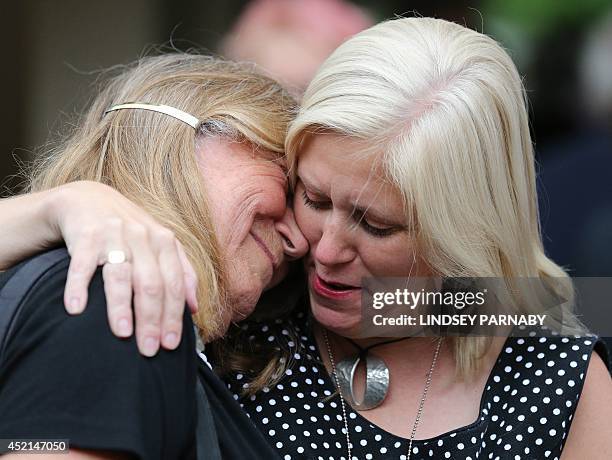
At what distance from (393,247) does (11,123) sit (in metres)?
3.25

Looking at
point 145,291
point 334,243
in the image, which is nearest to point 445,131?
point 334,243

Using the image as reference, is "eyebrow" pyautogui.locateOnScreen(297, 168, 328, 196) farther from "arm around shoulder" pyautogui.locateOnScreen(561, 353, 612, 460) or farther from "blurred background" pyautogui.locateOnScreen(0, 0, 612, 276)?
"blurred background" pyautogui.locateOnScreen(0, 0, 612, 276)

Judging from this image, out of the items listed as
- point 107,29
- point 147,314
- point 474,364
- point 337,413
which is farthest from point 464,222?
point 107,29

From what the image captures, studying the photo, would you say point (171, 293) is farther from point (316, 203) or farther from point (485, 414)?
point (485, 414)

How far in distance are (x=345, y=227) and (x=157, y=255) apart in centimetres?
56

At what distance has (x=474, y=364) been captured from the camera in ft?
6.79

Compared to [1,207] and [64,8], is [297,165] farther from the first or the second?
[64,8]

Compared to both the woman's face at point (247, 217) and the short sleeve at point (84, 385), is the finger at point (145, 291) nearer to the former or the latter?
the short sleeve at point (84, 385)

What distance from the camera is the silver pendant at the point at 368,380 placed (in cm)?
204

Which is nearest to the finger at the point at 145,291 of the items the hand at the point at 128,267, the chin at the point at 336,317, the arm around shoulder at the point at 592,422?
the hand at the point at 128,267

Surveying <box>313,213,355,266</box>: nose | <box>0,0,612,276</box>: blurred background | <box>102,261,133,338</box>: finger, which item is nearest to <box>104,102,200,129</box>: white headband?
<box>313,213,355,266</box>: nose

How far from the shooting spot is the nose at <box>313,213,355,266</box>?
196cm

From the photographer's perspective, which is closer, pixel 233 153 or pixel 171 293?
pixel 171 293

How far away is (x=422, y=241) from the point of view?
1941mm
